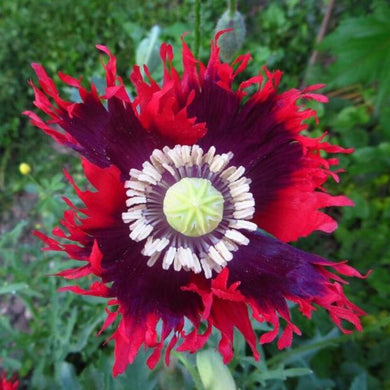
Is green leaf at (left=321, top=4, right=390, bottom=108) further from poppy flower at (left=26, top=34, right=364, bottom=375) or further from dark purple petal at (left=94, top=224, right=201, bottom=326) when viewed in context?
dark purple petal at (left=94, top=224, right=201, bottom=326)

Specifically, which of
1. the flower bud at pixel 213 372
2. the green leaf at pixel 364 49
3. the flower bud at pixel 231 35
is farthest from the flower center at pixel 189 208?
the green leaf at pixel 364 49

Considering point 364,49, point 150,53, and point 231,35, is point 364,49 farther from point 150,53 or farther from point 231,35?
point 150,53

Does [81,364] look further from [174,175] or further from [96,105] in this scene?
[96,105]

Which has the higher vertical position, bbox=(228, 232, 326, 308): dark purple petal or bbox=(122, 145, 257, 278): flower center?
bbox=(122, 145, 257, 278): flower center

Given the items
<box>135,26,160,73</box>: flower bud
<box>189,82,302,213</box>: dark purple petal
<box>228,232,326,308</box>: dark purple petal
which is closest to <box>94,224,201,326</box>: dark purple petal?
<box>228,232,326,308</box>: dark purple petal

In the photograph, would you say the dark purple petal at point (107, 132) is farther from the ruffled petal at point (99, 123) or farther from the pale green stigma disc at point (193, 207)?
the pale green stigma disc at point (193, 207)

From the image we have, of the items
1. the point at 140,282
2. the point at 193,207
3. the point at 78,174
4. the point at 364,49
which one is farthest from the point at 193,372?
the point at 78,174

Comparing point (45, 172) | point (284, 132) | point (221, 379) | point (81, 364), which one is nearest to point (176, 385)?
point (221, 379)
